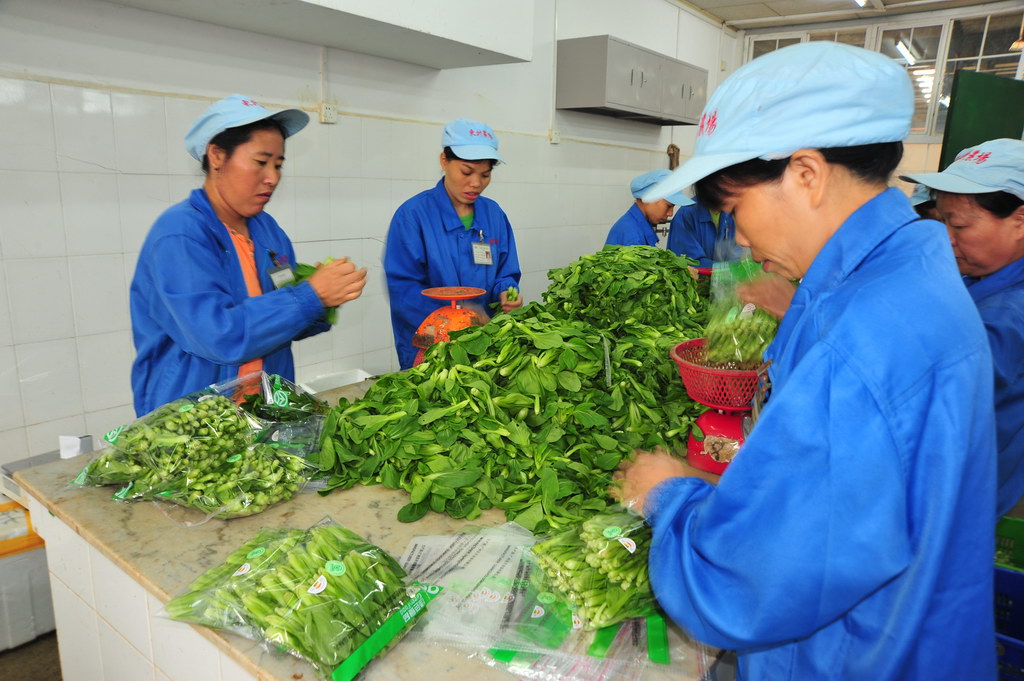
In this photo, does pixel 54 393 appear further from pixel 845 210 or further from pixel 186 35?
pixel 845 210

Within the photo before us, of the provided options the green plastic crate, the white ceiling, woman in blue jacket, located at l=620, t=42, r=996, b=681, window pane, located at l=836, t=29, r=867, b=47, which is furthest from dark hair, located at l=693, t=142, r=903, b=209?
window pane, located at l=836, t=29, r=867, b=47

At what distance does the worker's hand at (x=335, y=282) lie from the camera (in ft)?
6.66

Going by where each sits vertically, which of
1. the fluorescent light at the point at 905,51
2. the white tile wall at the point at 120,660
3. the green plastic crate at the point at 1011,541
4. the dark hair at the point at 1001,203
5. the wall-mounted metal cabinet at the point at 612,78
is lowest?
the green plastic crate at the point at 1011,541

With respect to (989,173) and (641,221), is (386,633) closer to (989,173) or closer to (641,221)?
(989,173)

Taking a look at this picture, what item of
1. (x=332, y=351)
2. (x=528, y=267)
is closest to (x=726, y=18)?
(x=528, y=267)

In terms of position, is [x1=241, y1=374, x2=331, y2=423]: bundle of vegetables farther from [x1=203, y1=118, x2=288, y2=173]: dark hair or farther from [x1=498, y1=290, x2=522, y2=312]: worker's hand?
[x1=498, y1=290, x2=522, y2=312]: worker's hand

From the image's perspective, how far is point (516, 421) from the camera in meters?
1.78

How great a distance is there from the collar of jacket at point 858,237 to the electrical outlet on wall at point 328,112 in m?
3.68

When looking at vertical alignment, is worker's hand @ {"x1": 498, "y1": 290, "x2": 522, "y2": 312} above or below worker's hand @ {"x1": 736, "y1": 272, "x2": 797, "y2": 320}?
below

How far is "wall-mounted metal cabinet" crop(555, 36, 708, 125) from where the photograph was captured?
5648 millimetres

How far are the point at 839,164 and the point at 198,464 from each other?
1511 mm

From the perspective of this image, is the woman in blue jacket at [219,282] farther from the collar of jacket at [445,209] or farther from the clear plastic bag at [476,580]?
the collar of jacket at [445,209]

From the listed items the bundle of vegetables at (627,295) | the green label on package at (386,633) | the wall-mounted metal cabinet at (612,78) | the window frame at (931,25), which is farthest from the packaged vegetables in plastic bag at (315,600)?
the window frame at (931,25)

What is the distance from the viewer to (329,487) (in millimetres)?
1745
